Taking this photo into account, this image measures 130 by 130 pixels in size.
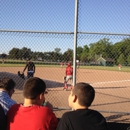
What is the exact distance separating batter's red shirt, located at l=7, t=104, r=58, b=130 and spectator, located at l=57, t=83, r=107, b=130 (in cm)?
12

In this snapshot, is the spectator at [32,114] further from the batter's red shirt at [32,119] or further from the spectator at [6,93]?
the spectator at [6,93]

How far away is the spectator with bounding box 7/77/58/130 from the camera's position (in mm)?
1961

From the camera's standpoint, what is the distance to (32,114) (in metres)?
1.98

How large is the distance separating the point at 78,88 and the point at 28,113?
0.56 m

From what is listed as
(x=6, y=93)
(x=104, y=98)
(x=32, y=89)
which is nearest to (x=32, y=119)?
(x=32, y=89)

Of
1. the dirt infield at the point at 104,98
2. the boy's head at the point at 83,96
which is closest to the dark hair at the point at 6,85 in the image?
the boy's head at the point at 83,96

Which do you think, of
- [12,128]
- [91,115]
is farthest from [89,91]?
[12,128]

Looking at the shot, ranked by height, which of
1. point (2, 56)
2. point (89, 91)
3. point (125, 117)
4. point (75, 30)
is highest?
point (75, 30)

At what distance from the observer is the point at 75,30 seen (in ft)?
13.3

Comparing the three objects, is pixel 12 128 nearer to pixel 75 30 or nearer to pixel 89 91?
pixel 89 91

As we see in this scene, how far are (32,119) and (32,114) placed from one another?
5 centimetres

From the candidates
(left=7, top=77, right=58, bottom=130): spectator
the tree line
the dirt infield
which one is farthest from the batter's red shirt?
the tree line

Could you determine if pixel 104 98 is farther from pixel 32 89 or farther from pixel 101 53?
pixel 32 89

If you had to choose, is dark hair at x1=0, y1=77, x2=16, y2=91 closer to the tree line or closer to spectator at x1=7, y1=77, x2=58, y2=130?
spectator at x1=7, y1=77, x2=58, y2=130
